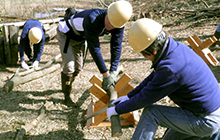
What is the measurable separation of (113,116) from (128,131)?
2.97 feet

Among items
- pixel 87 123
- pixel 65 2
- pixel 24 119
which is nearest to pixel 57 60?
pixel 24 119

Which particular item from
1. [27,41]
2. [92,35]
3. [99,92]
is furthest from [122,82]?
[27,41]

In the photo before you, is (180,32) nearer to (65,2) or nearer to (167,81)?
(167,81)

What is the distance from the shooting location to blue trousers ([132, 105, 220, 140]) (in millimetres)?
2002

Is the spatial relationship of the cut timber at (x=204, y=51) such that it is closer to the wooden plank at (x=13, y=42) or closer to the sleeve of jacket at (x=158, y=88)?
→ the sleeve of jacket at (x=158, y=88)

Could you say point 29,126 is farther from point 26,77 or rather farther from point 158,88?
point 158,88

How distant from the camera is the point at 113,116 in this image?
233cm

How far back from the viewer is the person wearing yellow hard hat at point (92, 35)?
8.80 feet

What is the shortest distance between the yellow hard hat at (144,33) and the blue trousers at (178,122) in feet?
2.24

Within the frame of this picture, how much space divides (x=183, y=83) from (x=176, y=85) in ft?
0.20

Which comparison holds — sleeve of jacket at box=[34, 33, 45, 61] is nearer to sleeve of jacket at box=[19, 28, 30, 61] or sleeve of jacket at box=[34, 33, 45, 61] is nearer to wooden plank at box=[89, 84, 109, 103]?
sleeve of jacket at box=[19, 28, 30, 61]

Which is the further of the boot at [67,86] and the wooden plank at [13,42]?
the wooden plank at [13,42]

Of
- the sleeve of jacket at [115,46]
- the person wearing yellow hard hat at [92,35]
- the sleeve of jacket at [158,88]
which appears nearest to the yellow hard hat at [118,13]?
the person wearing yellow hard hat at [92,35]

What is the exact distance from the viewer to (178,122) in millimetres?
2072
